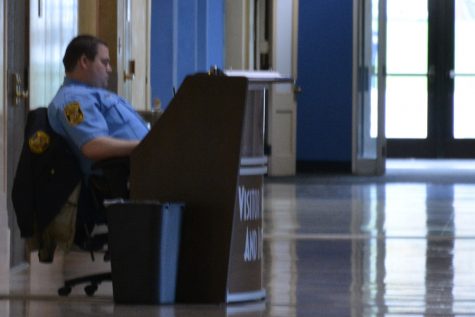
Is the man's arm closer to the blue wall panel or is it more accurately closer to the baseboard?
the blue wall panel

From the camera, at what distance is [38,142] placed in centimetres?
547

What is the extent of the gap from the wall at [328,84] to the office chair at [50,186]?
10653 mm

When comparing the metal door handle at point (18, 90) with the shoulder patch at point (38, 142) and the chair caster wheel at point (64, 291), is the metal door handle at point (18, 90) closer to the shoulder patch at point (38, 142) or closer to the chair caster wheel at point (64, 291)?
the shoulder patch at point (38, 142)

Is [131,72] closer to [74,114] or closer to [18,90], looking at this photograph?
[18,90]

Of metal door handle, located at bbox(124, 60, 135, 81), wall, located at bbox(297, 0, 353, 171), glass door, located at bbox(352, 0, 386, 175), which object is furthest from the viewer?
wall, located at bbox(297, 0, 353, 171)

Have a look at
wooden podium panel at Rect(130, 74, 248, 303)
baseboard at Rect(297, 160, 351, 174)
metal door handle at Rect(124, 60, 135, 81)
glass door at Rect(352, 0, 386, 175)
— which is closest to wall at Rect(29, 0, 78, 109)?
metal door handle at Rect(124, 60, 135, 81)

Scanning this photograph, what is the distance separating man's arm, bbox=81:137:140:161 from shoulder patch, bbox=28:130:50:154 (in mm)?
166

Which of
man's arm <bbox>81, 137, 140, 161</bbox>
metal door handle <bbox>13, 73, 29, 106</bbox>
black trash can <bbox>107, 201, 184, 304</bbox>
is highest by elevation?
metal door handle <bbox>13, 73, 29, 106</bbox>

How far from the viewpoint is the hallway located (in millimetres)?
5328

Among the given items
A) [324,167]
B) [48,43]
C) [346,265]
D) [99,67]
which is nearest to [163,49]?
[48,43]

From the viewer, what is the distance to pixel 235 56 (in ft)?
50.5

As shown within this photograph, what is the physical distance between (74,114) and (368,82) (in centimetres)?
1071

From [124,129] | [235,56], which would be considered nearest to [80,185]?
[124,129]

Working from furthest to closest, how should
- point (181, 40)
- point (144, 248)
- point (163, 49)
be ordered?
point (181, 40) → point (163, 49) → point (144, 248)
